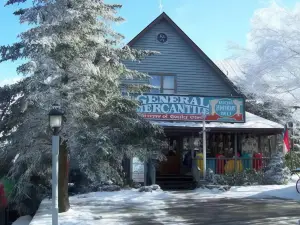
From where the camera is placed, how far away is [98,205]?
40.5ft

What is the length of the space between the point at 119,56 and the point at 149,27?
914 centimetres

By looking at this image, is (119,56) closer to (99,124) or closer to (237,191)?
(99,124)

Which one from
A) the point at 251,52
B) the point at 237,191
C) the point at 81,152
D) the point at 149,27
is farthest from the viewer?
the point at 149,27

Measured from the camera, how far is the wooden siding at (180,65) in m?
19.9

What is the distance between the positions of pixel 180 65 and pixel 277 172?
6961 mm

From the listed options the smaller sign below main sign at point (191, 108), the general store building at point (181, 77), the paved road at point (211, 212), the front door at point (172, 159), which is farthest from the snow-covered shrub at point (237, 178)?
the front door at point (172, 159)

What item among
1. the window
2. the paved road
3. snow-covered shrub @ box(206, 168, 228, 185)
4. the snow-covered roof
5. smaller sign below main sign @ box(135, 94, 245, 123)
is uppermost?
the window

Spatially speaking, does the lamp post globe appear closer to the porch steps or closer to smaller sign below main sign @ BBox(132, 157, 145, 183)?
smaller sign below main sign @ BBox(132, 157, 145, 183)

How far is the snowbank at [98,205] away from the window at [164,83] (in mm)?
6306

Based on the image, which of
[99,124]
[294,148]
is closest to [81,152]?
[99,124]

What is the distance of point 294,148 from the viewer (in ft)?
88.1

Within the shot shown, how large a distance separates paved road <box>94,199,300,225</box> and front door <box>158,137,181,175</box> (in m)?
6.62

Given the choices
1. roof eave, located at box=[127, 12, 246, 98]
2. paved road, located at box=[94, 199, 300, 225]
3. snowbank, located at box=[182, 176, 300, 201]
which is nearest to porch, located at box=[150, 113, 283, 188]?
snowbank, located at box=[182, 176, 300, 201]

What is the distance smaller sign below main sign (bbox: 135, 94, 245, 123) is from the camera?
670 inches
